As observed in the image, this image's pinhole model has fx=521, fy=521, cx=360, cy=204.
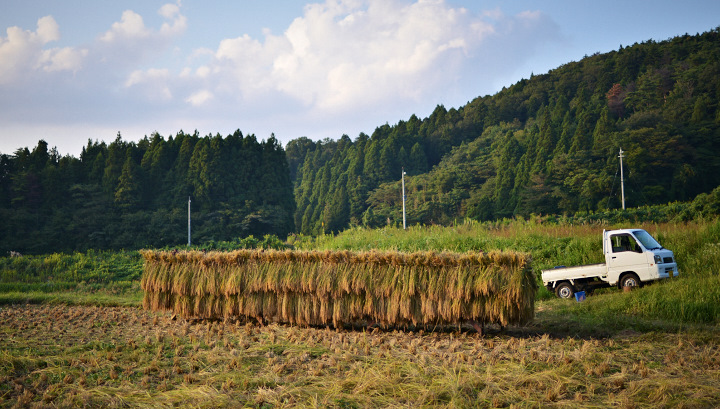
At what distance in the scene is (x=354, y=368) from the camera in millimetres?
5574

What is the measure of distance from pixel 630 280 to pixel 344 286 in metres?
7.49

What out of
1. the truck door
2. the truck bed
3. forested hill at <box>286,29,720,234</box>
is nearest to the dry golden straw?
the truck bed

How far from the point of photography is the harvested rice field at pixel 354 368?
4.73 meters

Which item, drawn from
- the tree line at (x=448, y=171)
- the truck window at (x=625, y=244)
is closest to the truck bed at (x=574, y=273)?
the truck window at (x=625, y=244)

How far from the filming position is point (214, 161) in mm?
38562

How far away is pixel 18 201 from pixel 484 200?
31.7 meters

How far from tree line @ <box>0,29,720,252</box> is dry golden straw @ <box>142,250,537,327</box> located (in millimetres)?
27750

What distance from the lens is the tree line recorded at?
111 feet

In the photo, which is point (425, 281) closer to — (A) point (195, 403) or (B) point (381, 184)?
(A) point (195, 403)

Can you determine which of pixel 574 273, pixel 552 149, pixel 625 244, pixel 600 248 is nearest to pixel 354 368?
pixel 574 273

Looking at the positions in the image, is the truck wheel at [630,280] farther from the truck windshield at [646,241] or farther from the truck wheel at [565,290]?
the truck wheel at [565,290]

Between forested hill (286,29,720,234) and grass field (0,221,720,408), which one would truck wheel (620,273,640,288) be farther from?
forested hill (286,29,720,234)

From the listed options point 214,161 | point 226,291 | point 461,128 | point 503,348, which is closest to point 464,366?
point 503,348

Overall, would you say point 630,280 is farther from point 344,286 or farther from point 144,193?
point 144,193
